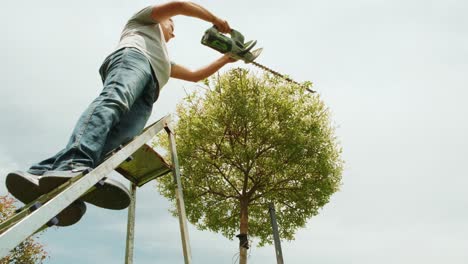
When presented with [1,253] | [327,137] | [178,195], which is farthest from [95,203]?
[327,137]

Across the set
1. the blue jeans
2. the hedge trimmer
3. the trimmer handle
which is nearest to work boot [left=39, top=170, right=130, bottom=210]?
the blue jeans

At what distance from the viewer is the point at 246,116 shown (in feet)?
47.4

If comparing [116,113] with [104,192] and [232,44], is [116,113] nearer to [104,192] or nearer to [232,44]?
[104,192]

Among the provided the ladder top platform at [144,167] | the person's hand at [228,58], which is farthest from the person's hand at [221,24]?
the ladder top platform at [144,167]

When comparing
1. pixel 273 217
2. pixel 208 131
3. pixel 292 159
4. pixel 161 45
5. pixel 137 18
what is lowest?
pixel 161 45

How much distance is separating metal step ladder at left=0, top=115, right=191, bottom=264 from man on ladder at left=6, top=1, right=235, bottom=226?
0.31 feet

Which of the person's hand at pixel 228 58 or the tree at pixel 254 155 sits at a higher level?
the tree at pixel 254 155

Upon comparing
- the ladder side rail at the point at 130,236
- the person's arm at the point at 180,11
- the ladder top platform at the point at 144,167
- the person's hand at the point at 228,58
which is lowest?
the ladder side rail at the point at 130,236

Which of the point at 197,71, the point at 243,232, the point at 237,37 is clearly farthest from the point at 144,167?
the point at 243,232

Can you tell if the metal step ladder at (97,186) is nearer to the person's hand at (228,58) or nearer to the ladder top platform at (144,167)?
the ladder top platform at (144,167)

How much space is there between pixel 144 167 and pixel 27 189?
1940 mm

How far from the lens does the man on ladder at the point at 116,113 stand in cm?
235

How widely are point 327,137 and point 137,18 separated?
12.4m

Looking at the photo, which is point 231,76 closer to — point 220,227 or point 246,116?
point 246,116
